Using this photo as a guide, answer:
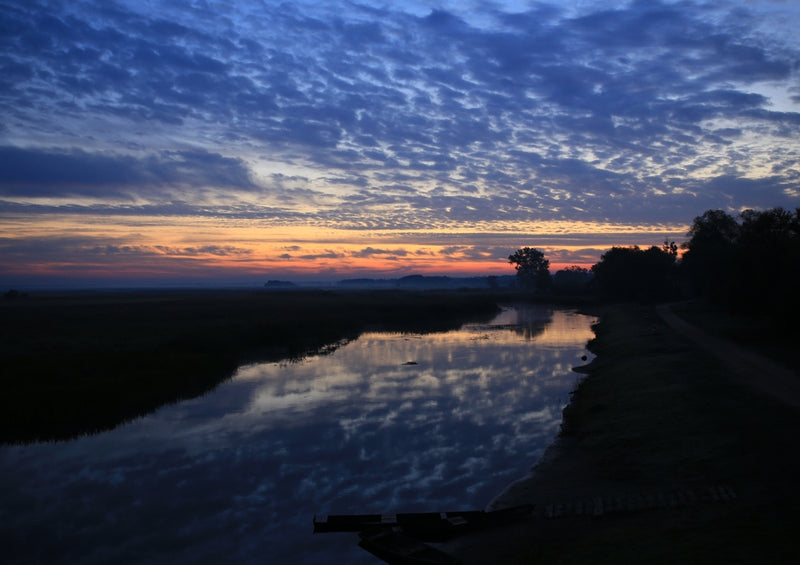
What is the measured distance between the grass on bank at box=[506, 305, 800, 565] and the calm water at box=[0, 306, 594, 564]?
2071 mm

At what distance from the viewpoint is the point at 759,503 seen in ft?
33.2

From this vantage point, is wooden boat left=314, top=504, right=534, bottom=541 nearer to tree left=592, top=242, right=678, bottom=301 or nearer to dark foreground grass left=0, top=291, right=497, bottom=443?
dark foreground grass left=0, top=291, right=497, bottom=443

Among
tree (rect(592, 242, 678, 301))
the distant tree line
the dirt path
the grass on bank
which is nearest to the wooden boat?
the grass on bank

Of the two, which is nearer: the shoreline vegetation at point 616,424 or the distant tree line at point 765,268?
the shoreline vegetation at point 616,424

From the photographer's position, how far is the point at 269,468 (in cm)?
1608

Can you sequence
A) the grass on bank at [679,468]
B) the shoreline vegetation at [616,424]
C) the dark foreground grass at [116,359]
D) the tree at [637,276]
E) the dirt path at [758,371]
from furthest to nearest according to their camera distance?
the tree at [637,276] < the dark foreground grass at [116,359] < the dirt path at [758,371] < the shoreline vegetation at [616,424] < the grass on bank at [679,468]

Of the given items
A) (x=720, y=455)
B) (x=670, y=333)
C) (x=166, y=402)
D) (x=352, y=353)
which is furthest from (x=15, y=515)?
(x=670, y=333)

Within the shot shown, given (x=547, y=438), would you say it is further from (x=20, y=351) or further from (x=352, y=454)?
Answer: (x=20, y=351)

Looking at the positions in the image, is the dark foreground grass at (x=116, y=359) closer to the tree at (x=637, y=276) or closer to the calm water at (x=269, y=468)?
the calm water at (x=269, y=468)

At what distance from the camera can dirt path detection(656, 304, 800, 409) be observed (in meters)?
18.4

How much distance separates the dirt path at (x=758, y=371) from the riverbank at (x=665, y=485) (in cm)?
50

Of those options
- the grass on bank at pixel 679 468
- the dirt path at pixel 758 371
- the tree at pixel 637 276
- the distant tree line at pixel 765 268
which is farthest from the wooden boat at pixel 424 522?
the tree at pixel 637 276

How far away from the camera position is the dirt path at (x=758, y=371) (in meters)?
18.4

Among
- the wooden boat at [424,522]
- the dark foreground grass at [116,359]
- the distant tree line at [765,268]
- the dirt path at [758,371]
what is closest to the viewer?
the wooden boat at [424,522]
